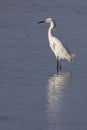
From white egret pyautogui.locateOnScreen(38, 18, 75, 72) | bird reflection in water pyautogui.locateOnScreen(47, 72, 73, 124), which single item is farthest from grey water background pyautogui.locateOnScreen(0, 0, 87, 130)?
white egret pyautogui.locateOnScreen(38, 18, 75, 72)

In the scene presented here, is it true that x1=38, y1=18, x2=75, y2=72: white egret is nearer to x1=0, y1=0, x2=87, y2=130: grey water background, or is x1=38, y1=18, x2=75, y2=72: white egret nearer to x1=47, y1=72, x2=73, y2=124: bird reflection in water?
x1=0, y1=0, x2=87, y2=130: grey water background

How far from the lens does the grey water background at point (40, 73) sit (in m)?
12.9

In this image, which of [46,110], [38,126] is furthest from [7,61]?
[38,126]

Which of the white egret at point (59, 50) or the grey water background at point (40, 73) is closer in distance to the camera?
the grey water background at point (40, 73)

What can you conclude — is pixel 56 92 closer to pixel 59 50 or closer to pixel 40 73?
pixel 40 73

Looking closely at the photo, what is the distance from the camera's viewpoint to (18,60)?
1814cm

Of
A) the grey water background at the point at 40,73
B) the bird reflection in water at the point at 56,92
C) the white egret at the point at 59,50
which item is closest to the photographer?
the grey water background at the point at 40,73

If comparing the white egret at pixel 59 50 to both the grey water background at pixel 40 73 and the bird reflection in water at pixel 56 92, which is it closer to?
the grey water background at pixel 40 73

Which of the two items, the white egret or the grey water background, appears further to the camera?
the white egret

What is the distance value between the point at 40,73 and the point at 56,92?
1.94 meters

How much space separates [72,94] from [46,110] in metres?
1.51

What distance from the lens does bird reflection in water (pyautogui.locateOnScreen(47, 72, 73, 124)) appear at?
13.3m

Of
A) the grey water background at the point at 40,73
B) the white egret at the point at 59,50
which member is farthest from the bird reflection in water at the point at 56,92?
the white egret at the point at 59,50

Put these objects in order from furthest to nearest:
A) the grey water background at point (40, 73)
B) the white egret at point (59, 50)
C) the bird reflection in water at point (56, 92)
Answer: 1. the white egret at point (59, 50)
2. the bird reflection in water at point (56, 92)
3. the grey water background at point (40, 73)
